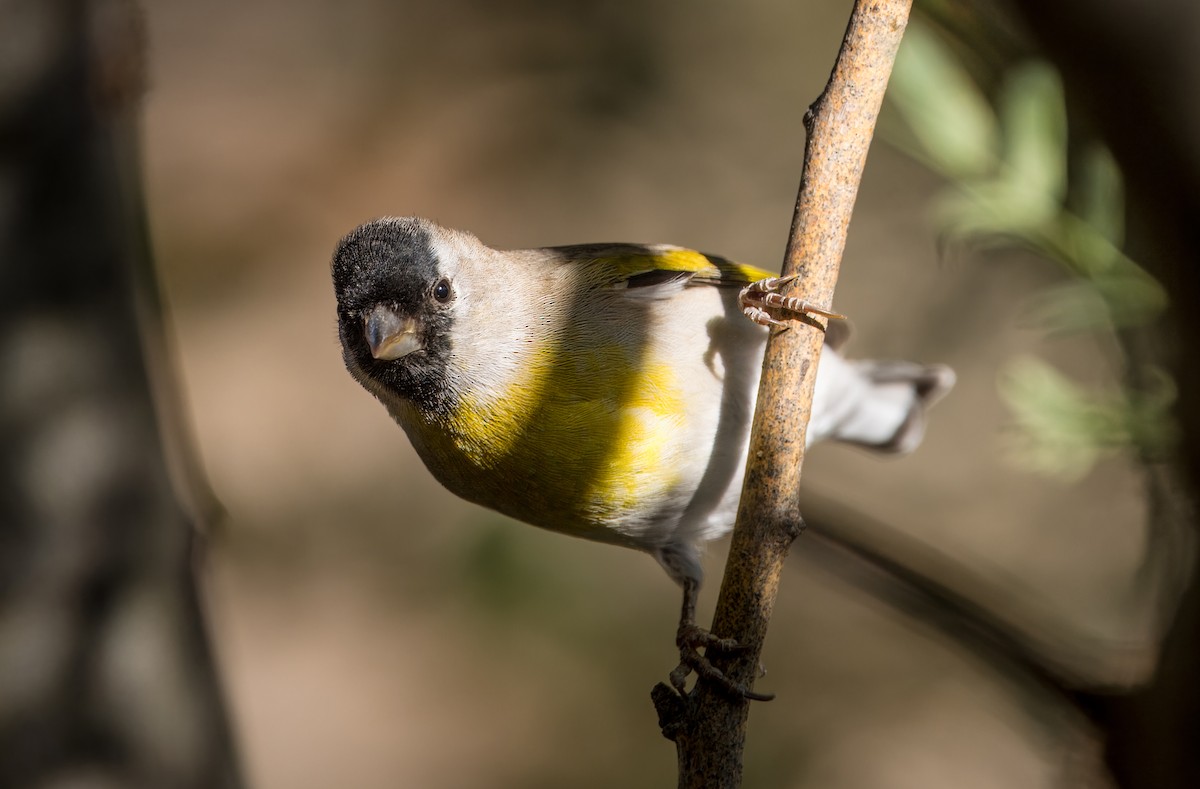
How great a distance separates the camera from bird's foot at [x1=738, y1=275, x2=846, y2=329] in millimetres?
1657

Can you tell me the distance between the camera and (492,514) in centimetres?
477

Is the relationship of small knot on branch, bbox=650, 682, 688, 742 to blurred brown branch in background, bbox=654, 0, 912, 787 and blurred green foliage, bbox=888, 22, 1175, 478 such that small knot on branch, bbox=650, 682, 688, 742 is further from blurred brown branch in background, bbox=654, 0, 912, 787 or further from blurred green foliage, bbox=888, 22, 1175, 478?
blurred green foliage, bbox=888, 22, 1175, 478

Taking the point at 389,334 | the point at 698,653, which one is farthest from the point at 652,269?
the point at 698,653

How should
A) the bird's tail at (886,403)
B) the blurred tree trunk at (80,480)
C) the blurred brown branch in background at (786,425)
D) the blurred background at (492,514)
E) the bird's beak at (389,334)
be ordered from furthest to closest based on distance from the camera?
the blurred background at (492,514) < the bird's tail at (886,403) < the blurred tree trunk at (80,480) < the bird's beak at (389,334) < the blurred brown branch in background at (786,425)

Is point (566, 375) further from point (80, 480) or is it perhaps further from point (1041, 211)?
point (80, 480)

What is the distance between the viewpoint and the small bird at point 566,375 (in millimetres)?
2195

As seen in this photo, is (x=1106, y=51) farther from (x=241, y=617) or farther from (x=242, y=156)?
(x=242, y=156)

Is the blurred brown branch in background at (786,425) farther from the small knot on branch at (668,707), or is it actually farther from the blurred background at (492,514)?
the blurred background at (492,514)

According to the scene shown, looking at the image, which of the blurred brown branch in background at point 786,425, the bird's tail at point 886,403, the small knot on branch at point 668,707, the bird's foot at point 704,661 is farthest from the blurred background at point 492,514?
the blurred brown branch in background at point 786,425

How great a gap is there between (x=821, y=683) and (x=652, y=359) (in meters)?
2.82

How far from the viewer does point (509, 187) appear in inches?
250

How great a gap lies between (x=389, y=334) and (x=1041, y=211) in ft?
3.97

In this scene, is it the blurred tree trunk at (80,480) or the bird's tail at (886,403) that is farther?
the bird's tail at (886,403)

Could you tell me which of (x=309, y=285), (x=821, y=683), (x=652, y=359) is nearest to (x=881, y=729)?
(x=821, y=683)
